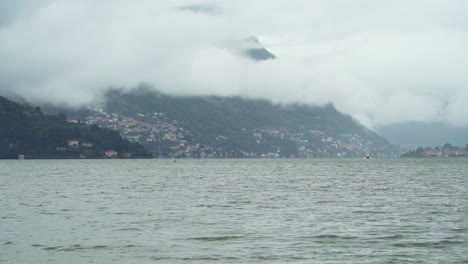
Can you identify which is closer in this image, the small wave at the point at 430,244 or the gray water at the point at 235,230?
the gray water at the point at 235,230

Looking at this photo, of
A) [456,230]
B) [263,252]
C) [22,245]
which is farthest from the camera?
[456,230]

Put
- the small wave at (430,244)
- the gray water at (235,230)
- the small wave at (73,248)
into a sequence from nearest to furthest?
the gray water at (235,230), the small wave at (73,248), the small wave at (430,244)

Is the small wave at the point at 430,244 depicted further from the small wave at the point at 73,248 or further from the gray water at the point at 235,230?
the small wave at the point at 73,248

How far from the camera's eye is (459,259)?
31.5 meters

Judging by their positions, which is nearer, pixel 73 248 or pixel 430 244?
pixel 73 248

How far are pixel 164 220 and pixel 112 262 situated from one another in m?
16.4

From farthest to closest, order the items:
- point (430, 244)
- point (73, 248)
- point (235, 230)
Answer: point (235, 230) < point (430, 244) < point (73, 248)

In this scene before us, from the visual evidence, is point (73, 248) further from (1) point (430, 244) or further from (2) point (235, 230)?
(1) point (430, 244)

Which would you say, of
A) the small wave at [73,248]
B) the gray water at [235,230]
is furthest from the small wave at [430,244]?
the small wave at [73,248]

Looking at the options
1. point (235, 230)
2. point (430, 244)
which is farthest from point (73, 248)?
point (430, 244)

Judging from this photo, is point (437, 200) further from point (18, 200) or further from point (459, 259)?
point (18, 200)

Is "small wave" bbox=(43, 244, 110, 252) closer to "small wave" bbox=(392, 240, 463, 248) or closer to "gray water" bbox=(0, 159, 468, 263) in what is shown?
"gray water" bbox=(0, 159, 468, 263)

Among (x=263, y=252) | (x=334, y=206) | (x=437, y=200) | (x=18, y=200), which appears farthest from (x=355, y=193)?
(x=263, y=252)

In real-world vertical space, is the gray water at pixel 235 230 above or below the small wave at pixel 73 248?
above
